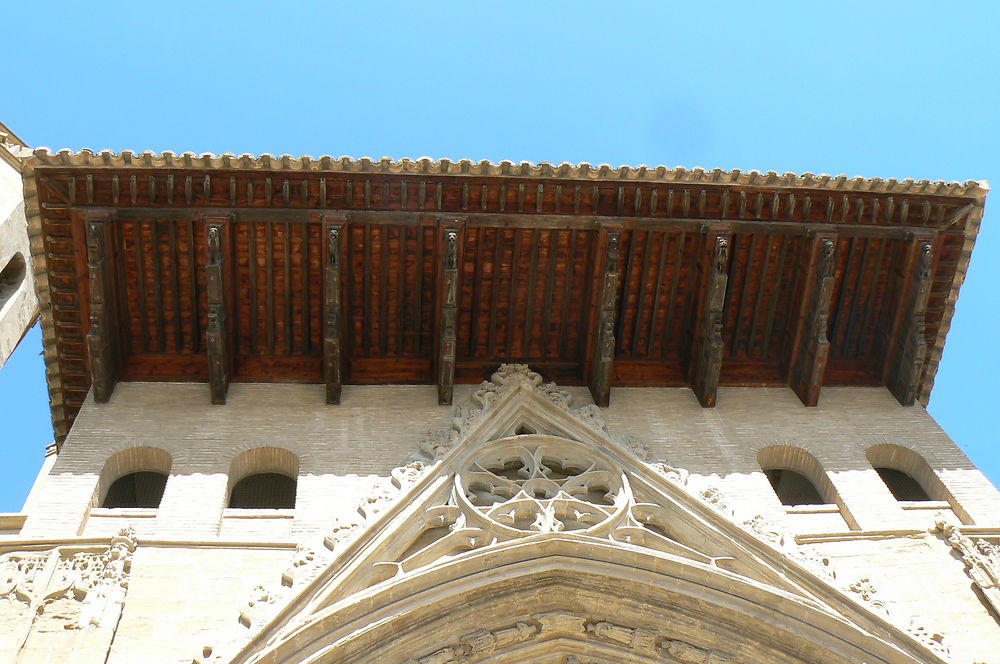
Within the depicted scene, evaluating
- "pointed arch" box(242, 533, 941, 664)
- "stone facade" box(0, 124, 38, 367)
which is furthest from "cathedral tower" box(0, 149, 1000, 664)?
"stone facade" box(0, 124, 38, 367)

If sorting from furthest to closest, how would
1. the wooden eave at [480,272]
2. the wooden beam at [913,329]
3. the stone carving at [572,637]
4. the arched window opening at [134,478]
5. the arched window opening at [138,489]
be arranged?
1. the wooden beam at [913,329]
2. the arched window opening at [138,489]
3. the wooden eave at [480,272]
4. the arched window opening at [134,478]
5. the stone carving at [572,637]

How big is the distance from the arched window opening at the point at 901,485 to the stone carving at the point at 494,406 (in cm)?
272

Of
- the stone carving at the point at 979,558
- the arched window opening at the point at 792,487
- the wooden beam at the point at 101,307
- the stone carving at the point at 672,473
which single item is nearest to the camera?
the stone carving at the point at 979,558

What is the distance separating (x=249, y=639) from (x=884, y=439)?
6.64 metres

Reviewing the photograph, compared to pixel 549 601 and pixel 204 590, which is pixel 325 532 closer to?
pixel 204 590

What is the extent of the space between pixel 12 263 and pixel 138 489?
28.5 feet

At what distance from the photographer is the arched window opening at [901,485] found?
11.8m

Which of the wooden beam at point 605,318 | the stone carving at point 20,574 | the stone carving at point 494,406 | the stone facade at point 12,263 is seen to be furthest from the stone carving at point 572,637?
the stone facade at point 12,263

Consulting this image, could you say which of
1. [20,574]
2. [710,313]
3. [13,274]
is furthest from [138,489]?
[13,274]

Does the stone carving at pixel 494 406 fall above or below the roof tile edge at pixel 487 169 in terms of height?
below

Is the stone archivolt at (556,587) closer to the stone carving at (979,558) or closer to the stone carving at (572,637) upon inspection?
the stone carving at (572,637)

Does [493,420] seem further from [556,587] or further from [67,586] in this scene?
[67,586]

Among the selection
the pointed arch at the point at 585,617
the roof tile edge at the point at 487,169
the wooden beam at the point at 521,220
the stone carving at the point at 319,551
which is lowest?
the pointed arch at the point at 585,617

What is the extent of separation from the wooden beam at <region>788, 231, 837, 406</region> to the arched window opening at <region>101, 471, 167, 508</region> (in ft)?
21.2
